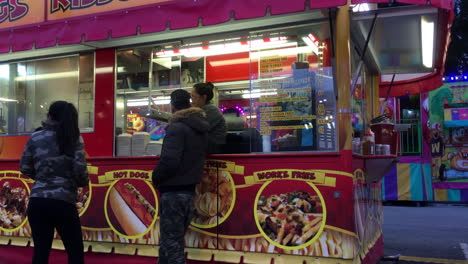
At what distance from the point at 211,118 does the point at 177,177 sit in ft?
3.07

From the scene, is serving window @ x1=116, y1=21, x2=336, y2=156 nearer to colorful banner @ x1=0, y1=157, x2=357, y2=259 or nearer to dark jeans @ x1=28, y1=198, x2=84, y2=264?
colorful banner @ x1=0, y1=157, x2=357, y2=259

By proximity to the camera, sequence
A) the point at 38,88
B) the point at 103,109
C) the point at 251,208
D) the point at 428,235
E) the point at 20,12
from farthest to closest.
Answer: the point at 428,235, the point at 38,88, the point at 20,12, the point at 103,109, the point at 251,208

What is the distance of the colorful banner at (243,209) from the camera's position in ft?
14.2

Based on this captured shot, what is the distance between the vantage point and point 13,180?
590cm

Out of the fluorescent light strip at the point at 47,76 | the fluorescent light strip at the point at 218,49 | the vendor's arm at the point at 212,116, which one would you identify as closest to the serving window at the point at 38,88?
the fluorescent light strip at the point at 47,76

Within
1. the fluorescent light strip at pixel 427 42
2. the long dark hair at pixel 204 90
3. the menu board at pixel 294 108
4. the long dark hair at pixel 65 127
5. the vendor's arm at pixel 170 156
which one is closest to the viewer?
the long dark hair at pixel 65 127

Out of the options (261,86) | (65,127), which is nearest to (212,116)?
(261,86)

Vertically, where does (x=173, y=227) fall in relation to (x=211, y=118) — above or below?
below

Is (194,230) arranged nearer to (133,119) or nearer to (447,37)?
(133,119)

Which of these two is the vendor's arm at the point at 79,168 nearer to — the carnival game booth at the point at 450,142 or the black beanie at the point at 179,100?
the black beanie at the point at 179,100

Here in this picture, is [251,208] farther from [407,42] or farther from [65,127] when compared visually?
[407,42]

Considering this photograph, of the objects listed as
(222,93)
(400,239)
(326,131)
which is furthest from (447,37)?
(400,239)

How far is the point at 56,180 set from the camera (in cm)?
375

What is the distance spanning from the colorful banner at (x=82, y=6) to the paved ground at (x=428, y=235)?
501cm
